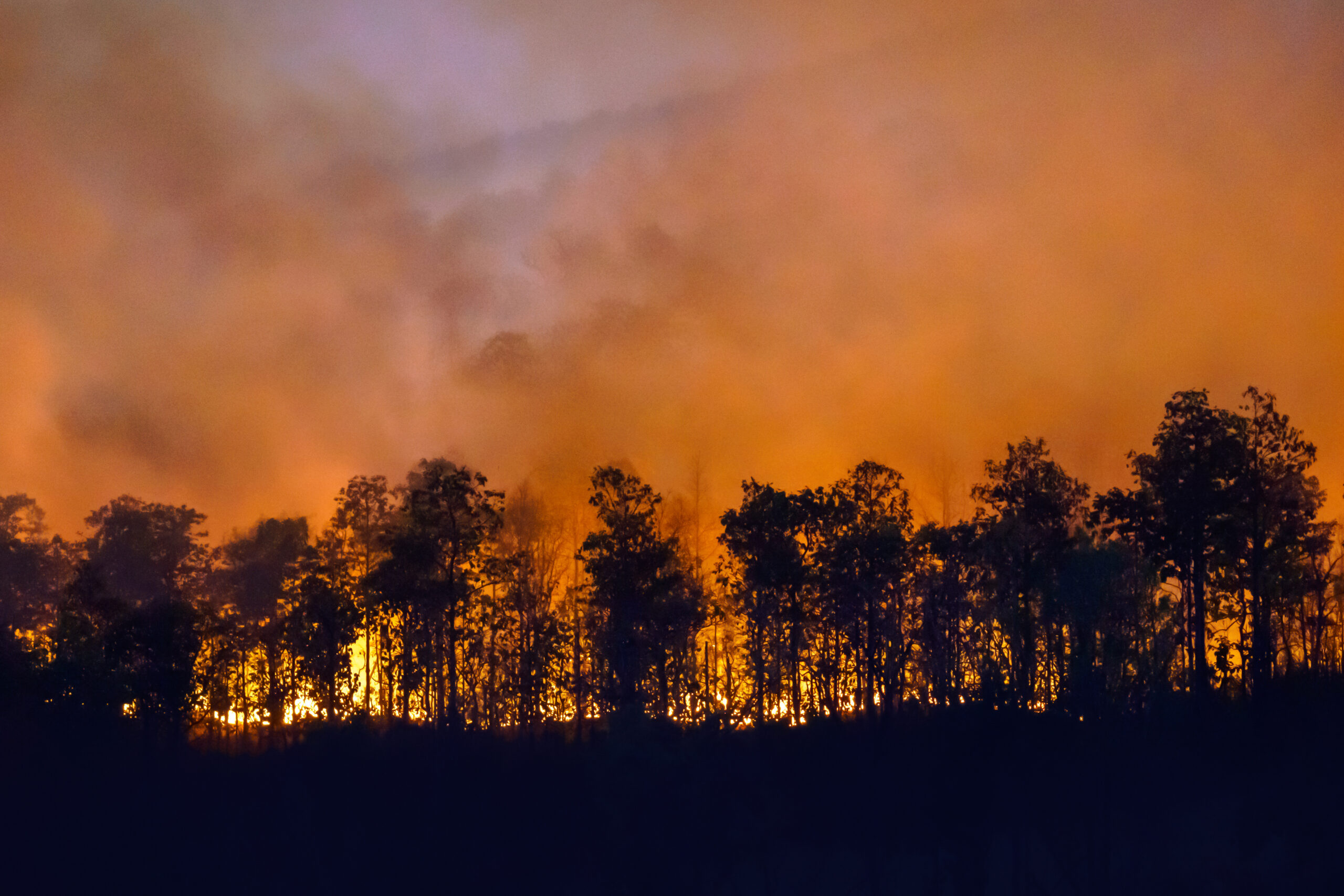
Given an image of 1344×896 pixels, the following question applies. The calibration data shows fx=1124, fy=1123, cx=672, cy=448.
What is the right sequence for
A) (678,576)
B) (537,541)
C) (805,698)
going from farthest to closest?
(537,541), (805,698), (678,576)

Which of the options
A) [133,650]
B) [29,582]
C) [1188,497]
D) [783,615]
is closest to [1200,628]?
[1188,497]

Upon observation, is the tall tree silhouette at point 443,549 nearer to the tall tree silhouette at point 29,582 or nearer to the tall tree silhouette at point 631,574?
the tall tree silhouette at point 631,574

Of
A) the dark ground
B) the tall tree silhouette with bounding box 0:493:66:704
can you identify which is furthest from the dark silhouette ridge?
the tall tree silhouette with bounding box 0:493:66:704

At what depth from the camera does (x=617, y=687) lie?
47406 mm

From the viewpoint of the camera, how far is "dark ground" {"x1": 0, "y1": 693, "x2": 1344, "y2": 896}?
30.0m

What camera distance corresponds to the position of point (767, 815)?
32438mm

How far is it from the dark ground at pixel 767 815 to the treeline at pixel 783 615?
2.75 m

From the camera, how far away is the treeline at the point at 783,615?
4166cm

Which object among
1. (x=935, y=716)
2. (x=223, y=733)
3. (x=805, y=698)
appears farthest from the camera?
(x=805, y=698)

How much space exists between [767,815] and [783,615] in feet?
47.7

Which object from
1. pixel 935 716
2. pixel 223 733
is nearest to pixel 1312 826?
pixel 935 716

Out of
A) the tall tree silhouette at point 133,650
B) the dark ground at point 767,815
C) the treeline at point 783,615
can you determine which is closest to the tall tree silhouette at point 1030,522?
the treeline at point 783,615

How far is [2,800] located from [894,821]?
2771 cm

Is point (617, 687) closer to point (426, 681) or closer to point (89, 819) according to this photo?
point (426, 681)
